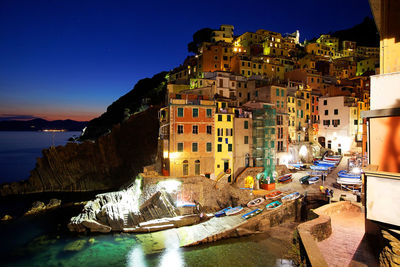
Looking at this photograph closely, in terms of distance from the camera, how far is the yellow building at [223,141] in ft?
115

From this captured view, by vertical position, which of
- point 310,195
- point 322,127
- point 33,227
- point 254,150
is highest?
point 322,127

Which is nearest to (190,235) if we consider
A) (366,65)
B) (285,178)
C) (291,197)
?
(291,197)

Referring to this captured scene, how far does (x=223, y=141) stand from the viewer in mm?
35500

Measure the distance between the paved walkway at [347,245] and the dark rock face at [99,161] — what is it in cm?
3718

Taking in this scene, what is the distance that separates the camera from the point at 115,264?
21562 mm

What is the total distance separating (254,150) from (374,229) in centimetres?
2418

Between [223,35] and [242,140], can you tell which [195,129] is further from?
[223,35]

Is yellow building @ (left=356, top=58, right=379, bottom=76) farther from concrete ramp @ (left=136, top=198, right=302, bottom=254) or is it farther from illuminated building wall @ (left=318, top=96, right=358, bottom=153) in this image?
concrete ramp @ (left=136, top=198, right=302, bottom=254)

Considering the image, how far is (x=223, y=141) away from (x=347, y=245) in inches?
908

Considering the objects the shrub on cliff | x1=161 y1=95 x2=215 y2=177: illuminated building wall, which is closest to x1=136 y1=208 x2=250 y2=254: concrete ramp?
x1=161 y1=95 x2=215 y2=177: illuminated building wall

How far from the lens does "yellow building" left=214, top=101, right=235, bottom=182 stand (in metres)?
35.2

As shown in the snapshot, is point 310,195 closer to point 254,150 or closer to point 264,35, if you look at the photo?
point 254,150

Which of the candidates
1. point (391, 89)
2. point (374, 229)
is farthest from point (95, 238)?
point (391, 89)

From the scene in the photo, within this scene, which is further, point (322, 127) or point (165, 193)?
point (322, 127)
